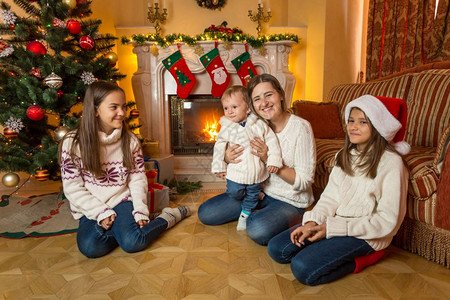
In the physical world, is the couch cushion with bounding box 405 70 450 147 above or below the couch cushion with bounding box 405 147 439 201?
above

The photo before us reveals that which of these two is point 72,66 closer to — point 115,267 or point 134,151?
point 134,151

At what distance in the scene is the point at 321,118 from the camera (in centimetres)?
255

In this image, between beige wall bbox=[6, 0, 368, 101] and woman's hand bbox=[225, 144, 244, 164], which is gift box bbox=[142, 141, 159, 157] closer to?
beige wall bbox=[6, 0, 368, 101]

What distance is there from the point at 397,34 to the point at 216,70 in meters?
2.04

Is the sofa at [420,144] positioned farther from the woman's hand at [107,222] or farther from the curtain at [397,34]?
the woman's hand at [107,222]

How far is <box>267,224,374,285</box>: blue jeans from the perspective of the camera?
124 cm

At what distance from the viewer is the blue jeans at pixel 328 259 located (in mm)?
1243

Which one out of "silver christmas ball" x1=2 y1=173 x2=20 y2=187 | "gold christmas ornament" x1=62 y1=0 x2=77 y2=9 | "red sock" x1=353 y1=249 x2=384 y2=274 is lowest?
"red sock" x1=353 y1=249 x2=384 y2=274

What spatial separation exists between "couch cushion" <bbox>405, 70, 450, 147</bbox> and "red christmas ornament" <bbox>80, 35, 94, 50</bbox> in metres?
2.30

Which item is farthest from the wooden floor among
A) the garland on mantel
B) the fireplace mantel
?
the garland on mantel

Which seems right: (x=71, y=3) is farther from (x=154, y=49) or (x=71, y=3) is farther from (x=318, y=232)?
(x=318, y=232)

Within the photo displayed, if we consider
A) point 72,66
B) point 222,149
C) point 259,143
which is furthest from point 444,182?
point 72,66

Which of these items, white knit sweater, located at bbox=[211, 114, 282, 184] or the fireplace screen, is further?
the fireplace screen

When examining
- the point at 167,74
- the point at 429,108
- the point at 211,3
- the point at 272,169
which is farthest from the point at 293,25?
the point at 272,169
